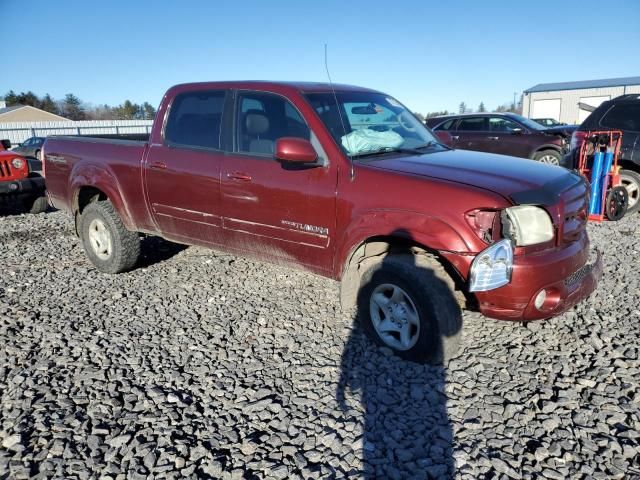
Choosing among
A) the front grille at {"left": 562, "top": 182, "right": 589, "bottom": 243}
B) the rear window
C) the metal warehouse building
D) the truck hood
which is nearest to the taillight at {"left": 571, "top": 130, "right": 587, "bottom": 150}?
the rear window

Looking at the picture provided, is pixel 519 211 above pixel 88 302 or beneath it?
above

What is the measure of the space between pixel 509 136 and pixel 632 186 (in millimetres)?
3851

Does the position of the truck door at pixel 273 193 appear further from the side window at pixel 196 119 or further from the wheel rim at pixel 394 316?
the wheel rim at pixel 394 316

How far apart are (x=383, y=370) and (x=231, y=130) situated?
2.37m

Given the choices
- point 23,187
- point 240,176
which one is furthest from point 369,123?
point 23,187

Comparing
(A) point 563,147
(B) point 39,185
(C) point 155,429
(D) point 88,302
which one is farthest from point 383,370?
(A) point 563,147

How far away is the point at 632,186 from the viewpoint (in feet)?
25.5

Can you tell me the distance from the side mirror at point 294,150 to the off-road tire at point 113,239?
2.50 m

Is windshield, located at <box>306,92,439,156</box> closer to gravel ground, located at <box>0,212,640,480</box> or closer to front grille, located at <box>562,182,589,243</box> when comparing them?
front grille, located at <box>562,182,589,243</box>

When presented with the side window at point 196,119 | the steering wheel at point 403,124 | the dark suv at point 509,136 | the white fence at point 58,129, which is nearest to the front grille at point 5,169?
the side window at point 196,119

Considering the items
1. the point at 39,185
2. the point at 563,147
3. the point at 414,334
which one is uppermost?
the point at 563,147

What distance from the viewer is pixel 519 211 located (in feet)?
9.78

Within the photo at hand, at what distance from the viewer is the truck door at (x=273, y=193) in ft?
11.9

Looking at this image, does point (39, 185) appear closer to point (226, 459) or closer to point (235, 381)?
point (235, 381)
